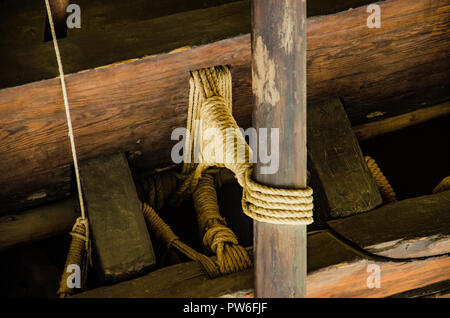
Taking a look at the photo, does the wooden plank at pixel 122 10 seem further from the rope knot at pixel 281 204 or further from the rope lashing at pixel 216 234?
the rope knot at pixel 281 204

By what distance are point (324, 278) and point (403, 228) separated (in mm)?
316

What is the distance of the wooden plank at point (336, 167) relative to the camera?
6.79 ft

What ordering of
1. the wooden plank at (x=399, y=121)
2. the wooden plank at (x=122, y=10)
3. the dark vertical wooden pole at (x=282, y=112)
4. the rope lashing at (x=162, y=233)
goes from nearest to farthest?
the dark vertical wooden pole at (x=282, y=112), the rope lashing at (x=162, y=233), the wooden plank at (x=399, y=121), the wooden plank at (x=122, y=10)

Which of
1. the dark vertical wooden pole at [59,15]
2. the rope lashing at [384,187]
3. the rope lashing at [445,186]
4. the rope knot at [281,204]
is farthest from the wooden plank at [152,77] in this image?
the rope knot at [281,204]

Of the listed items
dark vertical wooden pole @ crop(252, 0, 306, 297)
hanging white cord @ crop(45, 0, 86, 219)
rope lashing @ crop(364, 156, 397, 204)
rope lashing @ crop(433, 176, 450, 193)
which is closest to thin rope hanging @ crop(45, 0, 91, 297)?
hanging white cord @ crop(45, 0, 86, 219)

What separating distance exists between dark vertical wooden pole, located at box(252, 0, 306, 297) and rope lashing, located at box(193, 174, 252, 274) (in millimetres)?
178

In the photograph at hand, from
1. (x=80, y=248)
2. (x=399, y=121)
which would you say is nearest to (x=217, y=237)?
(x=80, y=248)

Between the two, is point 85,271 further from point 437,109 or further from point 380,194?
point 437,109

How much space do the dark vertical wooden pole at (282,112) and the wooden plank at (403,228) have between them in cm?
33

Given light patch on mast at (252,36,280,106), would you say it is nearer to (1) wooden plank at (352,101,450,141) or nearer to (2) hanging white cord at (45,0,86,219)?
(2) hanging white cord at (45,0,86,219)

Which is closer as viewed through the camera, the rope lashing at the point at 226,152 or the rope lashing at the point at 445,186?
the rope lashing at the point at 226,152

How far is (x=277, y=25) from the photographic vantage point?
58.2 inches

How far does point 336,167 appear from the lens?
7.00ft

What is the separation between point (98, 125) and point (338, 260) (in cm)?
87
